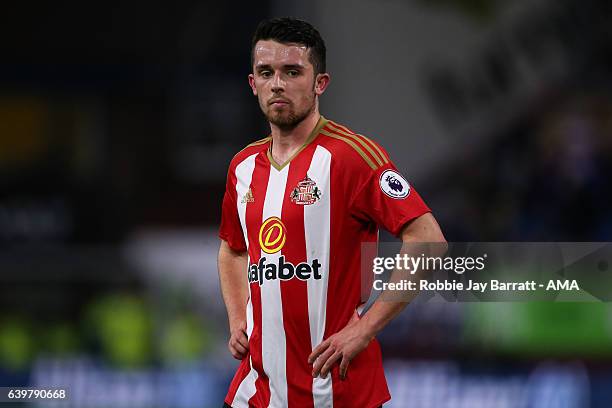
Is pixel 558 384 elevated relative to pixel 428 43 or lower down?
lower down

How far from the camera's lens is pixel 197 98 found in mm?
11641

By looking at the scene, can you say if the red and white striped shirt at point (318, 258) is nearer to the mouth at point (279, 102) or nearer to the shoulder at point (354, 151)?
the shoulder at point (354, 151)

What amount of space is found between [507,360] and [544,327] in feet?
1.61

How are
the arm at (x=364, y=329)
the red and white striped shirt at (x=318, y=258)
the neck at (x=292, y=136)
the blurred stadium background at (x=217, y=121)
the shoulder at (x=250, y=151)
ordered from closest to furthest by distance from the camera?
the arm at (x=364, y=329) < the red and white striped shirt at (x=318, y=258) < the neck at (x=292, y=136) < the shoulder at (x=250, y=151) < the blurred stadium background at (x=217, y=121)

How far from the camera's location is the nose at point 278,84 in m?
3.55

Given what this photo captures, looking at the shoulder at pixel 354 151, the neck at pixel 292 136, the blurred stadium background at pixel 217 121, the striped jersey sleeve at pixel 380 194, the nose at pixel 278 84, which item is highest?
the blurred stadium background at pixel 217 121

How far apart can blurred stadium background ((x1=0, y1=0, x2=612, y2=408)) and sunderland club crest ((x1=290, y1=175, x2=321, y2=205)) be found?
5696 millimetres

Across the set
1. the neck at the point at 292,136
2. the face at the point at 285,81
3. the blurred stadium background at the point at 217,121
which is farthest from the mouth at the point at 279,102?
the blurred stadium background at the point at 217,121

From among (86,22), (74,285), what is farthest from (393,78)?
(74,285)

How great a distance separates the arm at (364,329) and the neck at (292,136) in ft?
1.50

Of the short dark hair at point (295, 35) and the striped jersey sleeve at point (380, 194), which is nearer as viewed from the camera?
the striped jersey sleeve at point (380, 194)

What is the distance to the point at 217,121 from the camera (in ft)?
38.1

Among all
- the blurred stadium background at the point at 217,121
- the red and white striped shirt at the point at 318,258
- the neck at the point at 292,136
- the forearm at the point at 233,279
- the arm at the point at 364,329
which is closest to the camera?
the arm at the point at 364,329

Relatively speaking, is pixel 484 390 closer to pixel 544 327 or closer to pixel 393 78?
pixel 544 327
